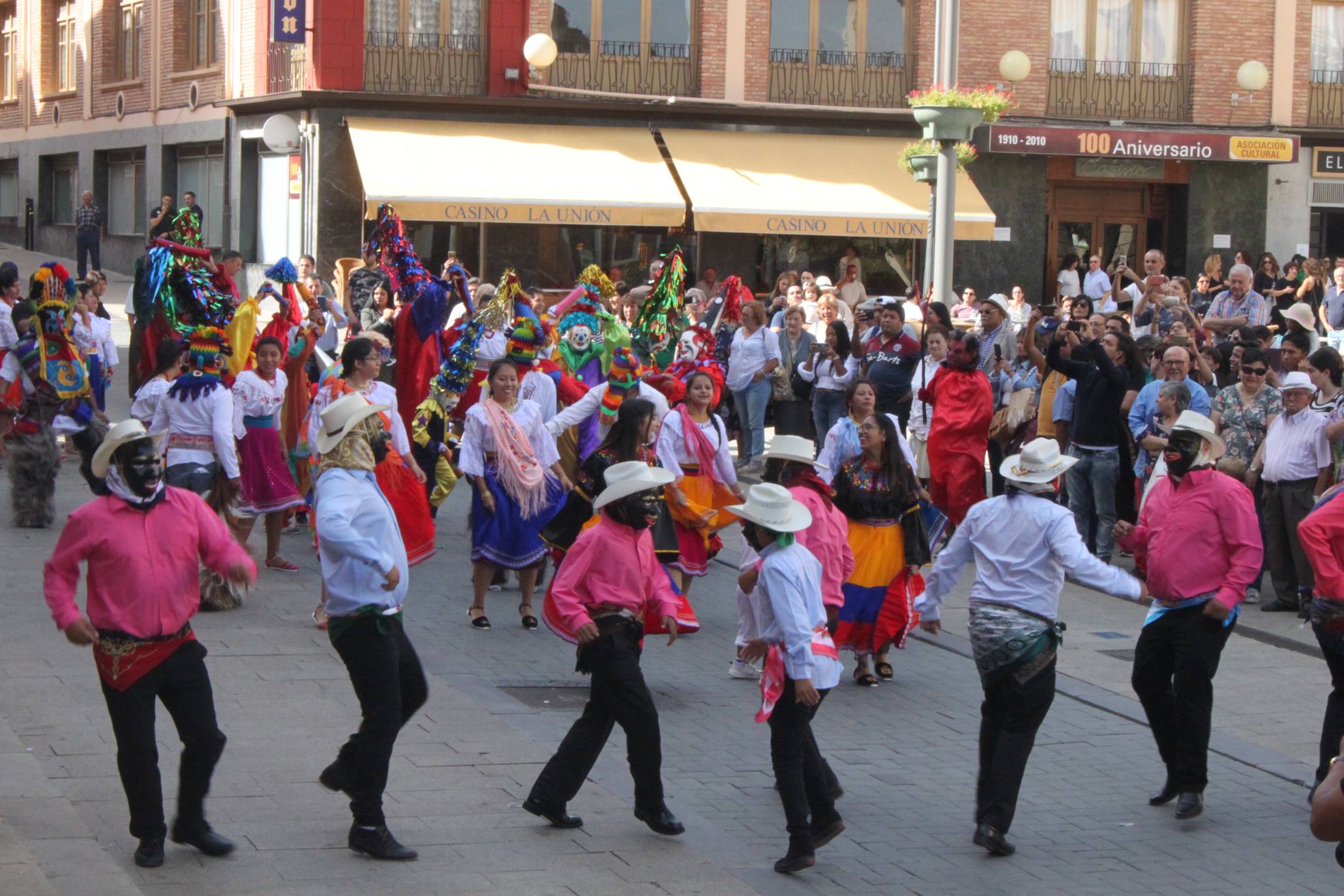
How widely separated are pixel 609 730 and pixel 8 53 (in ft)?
133

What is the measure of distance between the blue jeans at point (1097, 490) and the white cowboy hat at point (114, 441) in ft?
27.6

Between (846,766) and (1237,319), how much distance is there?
31.5 ft

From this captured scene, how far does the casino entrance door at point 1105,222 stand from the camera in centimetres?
2983

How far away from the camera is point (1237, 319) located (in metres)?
16.1

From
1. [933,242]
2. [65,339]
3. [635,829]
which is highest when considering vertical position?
[933,242]

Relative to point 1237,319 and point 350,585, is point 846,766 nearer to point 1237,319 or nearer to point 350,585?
point 350,585

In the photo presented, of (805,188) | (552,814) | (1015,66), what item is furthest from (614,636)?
(1015,66)

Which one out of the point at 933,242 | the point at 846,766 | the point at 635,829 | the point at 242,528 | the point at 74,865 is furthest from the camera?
the point at 933,242

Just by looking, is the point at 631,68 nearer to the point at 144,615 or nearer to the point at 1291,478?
the point at 1291,478

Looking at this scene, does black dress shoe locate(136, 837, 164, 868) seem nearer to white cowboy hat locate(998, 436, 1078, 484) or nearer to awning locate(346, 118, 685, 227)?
white cowboy hat locate(998, 436, 1078, 484)

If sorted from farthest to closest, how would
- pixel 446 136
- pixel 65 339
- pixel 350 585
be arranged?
pixel 446 136
pixel 65 339
pixel 350 585

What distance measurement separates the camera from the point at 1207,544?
7.40m

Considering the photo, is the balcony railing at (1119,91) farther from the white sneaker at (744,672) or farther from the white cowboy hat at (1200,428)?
the white cowboy hat at (1200,428)

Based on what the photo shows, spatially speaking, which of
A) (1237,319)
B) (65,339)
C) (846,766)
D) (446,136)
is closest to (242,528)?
(65,339)
